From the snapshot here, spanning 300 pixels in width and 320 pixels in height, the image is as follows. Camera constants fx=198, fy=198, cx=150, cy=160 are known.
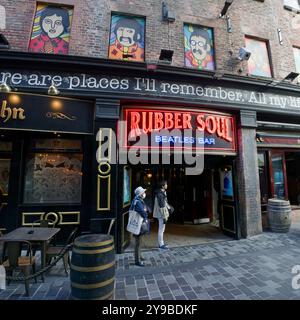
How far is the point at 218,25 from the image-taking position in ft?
23.7

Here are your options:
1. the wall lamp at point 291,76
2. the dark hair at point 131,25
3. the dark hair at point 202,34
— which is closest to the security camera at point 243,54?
the dark hair at point 202,34

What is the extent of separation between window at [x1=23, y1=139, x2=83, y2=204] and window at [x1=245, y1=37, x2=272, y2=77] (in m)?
7.06

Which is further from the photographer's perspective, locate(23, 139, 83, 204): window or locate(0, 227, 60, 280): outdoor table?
locate(23, 139, 83, 204): window

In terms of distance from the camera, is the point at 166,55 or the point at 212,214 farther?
the point at 212,214

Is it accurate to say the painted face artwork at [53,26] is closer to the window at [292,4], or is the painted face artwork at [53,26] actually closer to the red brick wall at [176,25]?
the red brick wall at [176,25]

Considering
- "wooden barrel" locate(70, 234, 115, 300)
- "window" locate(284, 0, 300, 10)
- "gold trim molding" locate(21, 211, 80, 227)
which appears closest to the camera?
"wooden barrel" locate(70, 234, 115, 300)

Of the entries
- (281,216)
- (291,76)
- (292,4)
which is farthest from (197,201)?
(292,4)

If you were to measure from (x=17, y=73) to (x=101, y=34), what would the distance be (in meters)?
2.72

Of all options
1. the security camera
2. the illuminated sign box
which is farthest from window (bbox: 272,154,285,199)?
the security camera

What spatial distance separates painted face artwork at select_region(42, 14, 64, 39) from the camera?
20.0 ft

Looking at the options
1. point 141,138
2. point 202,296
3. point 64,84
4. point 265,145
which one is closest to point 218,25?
point 265,145

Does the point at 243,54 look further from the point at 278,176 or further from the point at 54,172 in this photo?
the point at 54,172

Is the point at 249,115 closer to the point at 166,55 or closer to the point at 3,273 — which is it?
the point at 166,55

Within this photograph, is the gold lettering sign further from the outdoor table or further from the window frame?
the outdoor table
